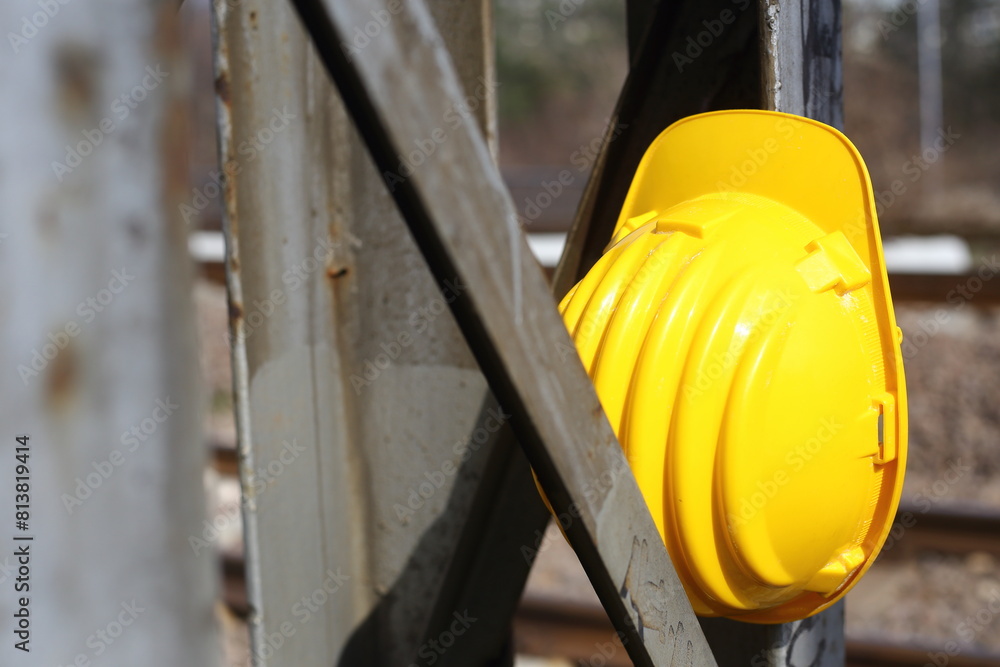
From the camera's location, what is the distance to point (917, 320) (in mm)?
6684

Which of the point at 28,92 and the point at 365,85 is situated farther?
the point at 365,85

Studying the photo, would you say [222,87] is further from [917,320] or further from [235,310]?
[917,320]

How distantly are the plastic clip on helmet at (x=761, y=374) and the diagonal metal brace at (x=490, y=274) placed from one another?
0.16 metres

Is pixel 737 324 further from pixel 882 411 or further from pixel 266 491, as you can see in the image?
pixel 266 491

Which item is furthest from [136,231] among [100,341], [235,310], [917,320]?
[917,320]

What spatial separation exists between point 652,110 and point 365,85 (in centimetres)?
98

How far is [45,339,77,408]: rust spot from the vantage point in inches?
14.8

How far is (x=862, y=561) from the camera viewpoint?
4.51 feet

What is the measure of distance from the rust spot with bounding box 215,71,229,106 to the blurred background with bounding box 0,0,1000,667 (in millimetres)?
95

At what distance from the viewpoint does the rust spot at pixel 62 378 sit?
1.23 feet

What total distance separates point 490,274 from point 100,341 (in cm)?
56

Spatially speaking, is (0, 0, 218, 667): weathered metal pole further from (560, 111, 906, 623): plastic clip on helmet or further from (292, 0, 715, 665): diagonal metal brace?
(560, 111, 906, 623): plastic clip on helmet

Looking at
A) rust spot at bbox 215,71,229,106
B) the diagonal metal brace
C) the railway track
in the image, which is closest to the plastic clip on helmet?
the diagonal metal brace

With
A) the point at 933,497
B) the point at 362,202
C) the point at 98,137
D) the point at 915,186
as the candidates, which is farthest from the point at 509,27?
the point at 98,137
